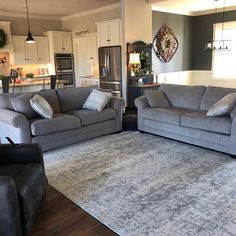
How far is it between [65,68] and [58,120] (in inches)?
215

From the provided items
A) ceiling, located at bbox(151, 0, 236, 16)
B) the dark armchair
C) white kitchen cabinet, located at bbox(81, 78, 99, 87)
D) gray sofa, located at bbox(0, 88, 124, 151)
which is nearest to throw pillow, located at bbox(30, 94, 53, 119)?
gray sofa, located at bbox(0, 88, 124, 151)

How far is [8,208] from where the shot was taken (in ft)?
5.96

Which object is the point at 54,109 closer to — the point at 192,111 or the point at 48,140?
the point at 48,140

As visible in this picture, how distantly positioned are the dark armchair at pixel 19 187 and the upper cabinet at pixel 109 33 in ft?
15.9

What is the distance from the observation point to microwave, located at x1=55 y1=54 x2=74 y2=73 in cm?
892

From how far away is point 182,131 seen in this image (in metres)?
4.16

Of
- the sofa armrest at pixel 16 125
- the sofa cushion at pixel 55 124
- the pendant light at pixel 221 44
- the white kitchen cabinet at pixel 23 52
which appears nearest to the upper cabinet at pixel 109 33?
the white kitchen cabinet at pixel 23 52

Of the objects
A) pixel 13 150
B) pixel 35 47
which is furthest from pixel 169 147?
pixel 35 47

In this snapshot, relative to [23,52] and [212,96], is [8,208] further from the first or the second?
[23,52]

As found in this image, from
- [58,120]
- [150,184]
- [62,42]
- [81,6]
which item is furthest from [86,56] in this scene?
[150,184]

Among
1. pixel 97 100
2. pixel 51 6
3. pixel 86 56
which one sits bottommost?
pixel 97 100

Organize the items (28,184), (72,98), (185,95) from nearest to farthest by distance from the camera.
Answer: (28,184) < (185,95) < (72,98)

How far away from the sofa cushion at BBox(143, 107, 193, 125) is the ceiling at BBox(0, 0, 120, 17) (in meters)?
3.85

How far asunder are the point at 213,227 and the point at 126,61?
492 centimetres
